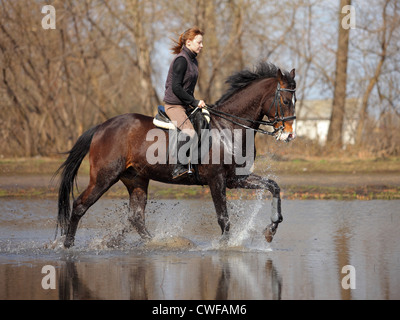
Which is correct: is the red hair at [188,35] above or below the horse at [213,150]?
above

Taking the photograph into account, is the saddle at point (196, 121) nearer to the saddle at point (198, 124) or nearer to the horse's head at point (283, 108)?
the saddle at point (198, 124)

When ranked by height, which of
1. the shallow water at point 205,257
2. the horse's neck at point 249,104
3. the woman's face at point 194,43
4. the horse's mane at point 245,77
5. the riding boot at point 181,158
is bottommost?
the shallow water at point 205,257

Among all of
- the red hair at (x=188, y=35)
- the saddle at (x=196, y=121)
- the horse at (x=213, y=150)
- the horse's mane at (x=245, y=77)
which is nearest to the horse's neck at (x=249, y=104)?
the horse at (x=213, y=150)

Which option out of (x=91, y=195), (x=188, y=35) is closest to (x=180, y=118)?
(x=188, y=35)

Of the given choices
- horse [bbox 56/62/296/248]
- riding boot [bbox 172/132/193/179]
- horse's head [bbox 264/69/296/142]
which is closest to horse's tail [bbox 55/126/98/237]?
horse [bbox 56/62/296/248]

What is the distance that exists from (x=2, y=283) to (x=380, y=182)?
1296cm

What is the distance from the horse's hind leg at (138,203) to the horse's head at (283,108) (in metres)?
2.11

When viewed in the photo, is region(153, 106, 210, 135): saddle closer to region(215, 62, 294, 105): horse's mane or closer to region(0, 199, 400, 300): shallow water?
region(215, 62, 294, 105): horse's mane

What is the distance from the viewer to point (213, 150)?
9.33 meters

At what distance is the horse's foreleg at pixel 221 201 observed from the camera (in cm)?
923

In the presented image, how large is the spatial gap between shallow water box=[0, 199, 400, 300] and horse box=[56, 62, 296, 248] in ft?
1.51
